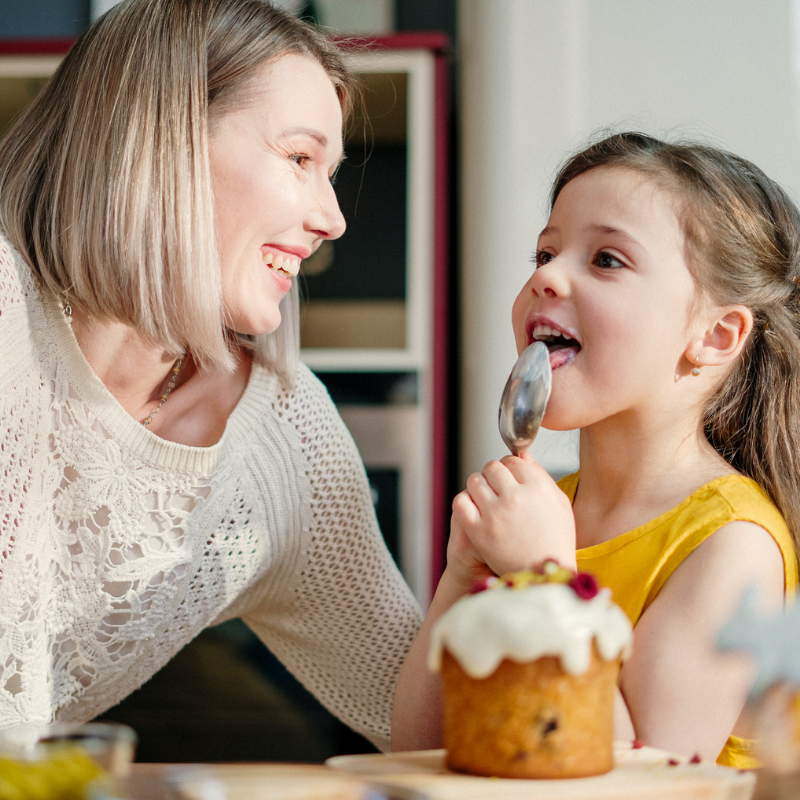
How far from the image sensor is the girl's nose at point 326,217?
3.36 feet

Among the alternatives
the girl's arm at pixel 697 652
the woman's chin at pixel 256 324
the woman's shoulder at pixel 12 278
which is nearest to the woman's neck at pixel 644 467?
the girl's arm at pixel 697 652

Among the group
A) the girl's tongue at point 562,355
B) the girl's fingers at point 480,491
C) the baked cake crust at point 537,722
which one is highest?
the girl's tongue at point 562,355

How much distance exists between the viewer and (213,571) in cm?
100

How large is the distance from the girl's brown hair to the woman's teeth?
0.35 meters

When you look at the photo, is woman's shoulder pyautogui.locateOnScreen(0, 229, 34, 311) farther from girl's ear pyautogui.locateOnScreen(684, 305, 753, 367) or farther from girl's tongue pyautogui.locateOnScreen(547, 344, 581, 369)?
girl's ear pyautogui.locateOnScreen(684, 305, 753, 367)

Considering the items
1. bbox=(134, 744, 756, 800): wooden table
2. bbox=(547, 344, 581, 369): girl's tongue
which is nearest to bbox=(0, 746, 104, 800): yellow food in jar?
bbox=(134, 744, 756, 800): wooden table

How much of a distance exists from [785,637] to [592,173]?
65cm

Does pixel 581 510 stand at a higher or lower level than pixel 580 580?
lower

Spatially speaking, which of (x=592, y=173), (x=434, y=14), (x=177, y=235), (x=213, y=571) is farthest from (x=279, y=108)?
(x=434, y=14)

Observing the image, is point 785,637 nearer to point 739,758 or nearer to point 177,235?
point 739,758

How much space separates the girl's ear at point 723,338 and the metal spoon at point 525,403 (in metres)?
0.19

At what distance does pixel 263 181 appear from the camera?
979mm

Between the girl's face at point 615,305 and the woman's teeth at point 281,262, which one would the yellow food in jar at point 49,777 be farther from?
the woman's teeth at point 281,262

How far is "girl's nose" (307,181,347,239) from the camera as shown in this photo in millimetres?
1025
